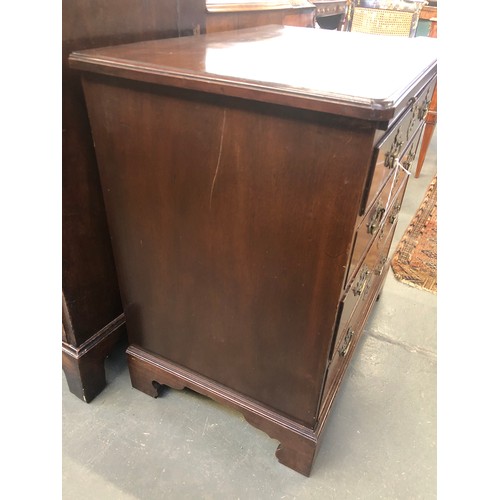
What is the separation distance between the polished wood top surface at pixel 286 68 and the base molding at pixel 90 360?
74cm

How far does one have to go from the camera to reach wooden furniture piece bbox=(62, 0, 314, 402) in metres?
0.92

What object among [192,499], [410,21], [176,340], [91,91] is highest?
[410,21]

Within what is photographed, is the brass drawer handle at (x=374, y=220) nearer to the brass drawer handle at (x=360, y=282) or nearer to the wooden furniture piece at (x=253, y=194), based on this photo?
the wooden furniture piece at (x=253, y=194)

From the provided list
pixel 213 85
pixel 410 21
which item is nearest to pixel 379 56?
pixel 213 85

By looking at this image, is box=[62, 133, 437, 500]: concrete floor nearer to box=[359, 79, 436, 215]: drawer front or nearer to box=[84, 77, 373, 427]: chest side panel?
box=[84, 77, 373, 427]: chest side panel

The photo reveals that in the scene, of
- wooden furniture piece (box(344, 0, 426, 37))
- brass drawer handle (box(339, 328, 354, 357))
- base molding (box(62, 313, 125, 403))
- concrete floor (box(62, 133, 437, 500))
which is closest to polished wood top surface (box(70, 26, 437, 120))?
brass drawer handle (box(339, 328, 354, 357))

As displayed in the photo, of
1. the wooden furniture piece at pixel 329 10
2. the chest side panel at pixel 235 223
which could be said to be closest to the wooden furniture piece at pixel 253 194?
the chest side panel at pixel 235 223

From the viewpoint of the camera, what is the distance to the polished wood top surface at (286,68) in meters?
0.64

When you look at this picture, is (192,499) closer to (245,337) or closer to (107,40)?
(245,337)

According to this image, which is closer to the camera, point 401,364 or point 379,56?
point 379,56

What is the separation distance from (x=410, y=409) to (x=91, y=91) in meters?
1.25

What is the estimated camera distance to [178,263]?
100cm

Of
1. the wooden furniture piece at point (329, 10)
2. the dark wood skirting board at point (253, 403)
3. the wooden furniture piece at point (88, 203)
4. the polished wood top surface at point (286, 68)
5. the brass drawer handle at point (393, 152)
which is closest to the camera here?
the polished wood top surface at point (286, 68)

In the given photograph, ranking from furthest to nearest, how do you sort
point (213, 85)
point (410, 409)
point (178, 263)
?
point (410, 409) → point (178, 263) → point (213, 85)
